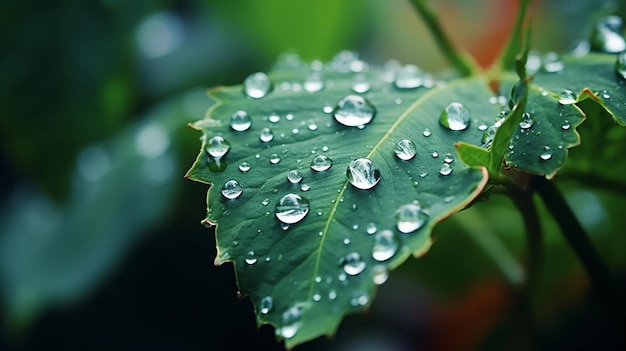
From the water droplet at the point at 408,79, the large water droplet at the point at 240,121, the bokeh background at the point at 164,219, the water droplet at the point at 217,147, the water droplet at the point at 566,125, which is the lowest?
the bokeh background at the point at 164,219

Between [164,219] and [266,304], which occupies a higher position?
[266,304]

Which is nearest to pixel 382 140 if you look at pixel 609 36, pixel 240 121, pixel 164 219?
pixel 240 121

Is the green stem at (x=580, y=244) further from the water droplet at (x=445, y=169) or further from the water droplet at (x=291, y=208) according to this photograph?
the water droplet at (x=291, y=208)

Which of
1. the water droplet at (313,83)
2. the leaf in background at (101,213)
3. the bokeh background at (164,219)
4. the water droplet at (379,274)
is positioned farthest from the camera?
the leaf in background at (101,213)

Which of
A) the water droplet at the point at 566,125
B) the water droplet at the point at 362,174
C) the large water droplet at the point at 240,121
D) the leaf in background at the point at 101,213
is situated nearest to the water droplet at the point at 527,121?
the water droplet at the point at 566,125

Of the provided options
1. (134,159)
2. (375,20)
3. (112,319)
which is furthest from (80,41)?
(375,20)

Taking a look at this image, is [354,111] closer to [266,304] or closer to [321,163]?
[321,163]

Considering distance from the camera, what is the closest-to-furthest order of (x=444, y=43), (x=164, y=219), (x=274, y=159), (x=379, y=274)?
1. (x=379, y=274)
2. (x=274, y=159)
3. (x=444, y=43)
4. (x=164, y=219)

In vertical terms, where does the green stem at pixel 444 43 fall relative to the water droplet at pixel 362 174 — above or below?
below
